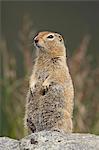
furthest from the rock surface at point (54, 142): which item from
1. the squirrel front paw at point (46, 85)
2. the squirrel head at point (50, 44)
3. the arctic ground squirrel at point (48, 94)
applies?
the squirrel head at point (50, 44)

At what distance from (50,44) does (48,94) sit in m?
0.45

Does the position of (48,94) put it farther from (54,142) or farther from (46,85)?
(54,142)

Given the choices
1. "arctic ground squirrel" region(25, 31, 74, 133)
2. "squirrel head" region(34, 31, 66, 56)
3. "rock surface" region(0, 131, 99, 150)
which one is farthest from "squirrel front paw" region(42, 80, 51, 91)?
"rock surface" region(0, 131, 99, 150)

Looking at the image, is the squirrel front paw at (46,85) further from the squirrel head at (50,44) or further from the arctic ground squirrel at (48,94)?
the squirrel head at (50,44)

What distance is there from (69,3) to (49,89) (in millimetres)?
5769

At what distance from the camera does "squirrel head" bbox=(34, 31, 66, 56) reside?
15.8 feet

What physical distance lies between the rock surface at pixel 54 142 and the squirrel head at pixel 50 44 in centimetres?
88

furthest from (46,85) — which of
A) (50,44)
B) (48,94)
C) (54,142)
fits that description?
(54,142)

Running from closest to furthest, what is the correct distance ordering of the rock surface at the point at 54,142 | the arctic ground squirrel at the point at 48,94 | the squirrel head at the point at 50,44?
the rock surface at the point at 54,142, the arctic ground squirrel at the point at 48,94, the squirrel head at the point at 50,44

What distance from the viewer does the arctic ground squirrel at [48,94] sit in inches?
181

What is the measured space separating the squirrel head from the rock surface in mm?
883

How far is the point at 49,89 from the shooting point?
15.3 ft

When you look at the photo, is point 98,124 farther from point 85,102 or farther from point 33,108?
point 33,108

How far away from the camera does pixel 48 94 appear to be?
4.66 meters
